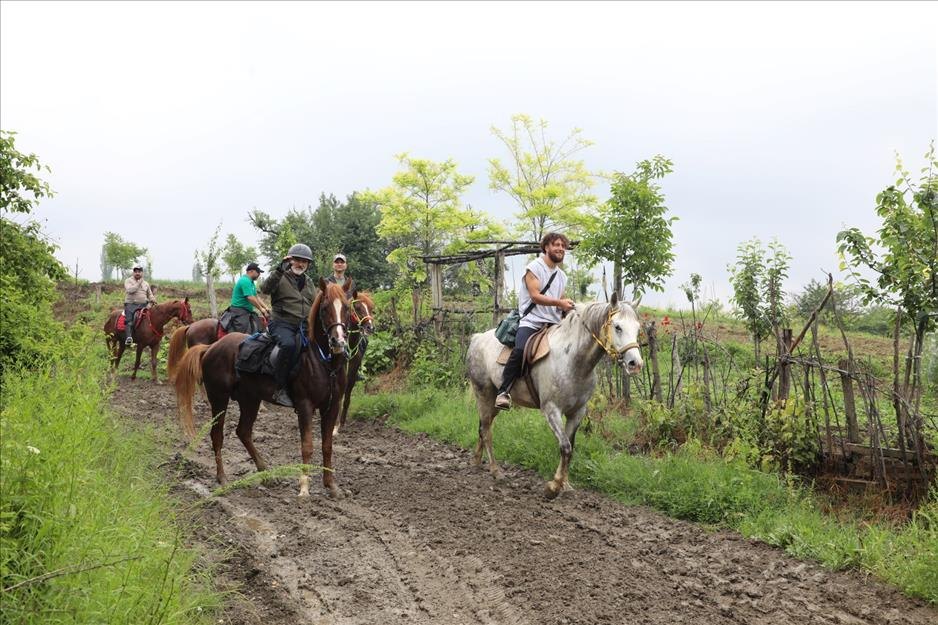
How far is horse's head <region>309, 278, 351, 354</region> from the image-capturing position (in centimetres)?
681

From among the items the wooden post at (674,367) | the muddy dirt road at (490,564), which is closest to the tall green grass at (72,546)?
the muddy dirt road at (490,564)

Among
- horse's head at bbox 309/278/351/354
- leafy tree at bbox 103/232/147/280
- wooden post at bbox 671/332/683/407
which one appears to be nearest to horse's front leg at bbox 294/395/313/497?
horse's head at bbox 309/278/351/354

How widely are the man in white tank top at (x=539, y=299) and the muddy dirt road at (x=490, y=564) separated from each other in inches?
51.9

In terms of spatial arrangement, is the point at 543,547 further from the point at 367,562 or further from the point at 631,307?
the point at 631,307

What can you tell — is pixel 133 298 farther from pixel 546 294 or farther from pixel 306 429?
pixel 546 294

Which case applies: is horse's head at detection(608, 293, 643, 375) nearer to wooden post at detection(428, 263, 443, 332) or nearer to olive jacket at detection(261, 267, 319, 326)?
olive jacket at detection(261, 267, 319, 326)

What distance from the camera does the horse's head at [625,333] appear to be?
631 centimetres

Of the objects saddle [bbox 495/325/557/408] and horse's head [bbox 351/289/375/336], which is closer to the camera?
saddle [bbox 495/325/557/408]

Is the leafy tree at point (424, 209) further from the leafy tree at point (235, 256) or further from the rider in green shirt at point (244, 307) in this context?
the rider in green shirt at point (244, 307)

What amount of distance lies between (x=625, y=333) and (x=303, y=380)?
3.42 metres

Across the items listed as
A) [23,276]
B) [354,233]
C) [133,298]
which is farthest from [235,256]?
[23,276]

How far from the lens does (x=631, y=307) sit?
21.8 ft

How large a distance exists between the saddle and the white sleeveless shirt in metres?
0.13

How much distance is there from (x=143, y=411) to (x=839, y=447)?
34.9ft
